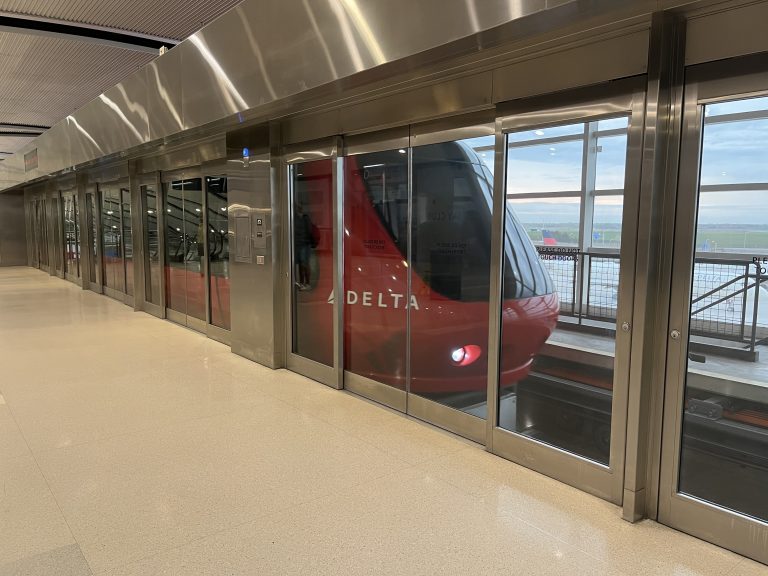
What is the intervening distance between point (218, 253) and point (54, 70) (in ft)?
13.5

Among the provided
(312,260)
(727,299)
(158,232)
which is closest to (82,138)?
(158,232)

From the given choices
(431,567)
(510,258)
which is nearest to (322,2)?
(510,258)

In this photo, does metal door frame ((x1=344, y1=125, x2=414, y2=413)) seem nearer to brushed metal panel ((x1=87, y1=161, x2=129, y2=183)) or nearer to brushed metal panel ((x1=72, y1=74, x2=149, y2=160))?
brushed metal panel ((x1=72, y1=74, x2=149, y2=160))

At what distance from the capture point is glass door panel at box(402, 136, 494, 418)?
4.38m

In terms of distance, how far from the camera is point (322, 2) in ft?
12.9

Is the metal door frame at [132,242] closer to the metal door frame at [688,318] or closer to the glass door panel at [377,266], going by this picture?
the glass door panel at [377,266]

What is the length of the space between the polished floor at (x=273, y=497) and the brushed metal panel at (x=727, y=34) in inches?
95.3

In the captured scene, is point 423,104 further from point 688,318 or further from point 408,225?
point 688,318

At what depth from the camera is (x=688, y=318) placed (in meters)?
2.83

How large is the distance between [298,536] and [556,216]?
9.22 ft

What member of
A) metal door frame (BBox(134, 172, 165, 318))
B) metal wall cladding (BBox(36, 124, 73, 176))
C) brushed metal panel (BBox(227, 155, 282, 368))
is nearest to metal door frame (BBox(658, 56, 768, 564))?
brushed metal panel (BBox(227, 155, 282, 368))

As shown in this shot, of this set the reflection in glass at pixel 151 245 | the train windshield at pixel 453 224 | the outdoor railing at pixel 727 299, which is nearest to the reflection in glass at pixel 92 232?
the reflection in glass at pixel 151 245

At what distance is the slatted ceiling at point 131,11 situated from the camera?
A: 5855 mm

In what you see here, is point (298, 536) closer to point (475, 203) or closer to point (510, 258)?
point (510, 258)
